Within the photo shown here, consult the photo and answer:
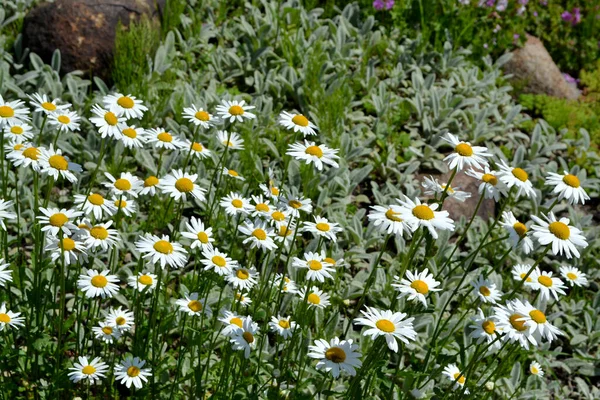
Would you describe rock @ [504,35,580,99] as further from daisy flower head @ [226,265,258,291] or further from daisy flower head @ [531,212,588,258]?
daisy flower head @ [226,265,258,291]

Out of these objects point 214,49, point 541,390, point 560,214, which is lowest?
point 541,390

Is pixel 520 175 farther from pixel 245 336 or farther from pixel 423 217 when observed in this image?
pixel 245 336

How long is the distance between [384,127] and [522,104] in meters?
1.51

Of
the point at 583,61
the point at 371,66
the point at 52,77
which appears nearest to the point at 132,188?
the point at 52,77

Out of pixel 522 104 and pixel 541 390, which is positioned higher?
pixel 522 104

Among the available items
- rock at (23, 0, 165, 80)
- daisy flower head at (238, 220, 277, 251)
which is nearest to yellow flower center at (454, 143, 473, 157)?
daisy flower head at (238, 220, 277, 251)

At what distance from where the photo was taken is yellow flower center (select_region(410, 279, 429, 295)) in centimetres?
259

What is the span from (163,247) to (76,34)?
10.2 ft

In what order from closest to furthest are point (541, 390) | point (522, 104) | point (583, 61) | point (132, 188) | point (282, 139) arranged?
point (132, 188)
point (541, 390)
point (282, 139)
point (522, 104)
point (583, 61)

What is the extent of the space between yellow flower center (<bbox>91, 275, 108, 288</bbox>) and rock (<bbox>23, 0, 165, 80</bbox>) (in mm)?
2767

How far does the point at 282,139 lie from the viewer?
16.2 feet

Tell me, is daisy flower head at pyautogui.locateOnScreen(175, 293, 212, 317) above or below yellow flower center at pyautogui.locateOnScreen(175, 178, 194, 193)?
below

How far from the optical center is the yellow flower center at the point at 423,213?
8.12 ft

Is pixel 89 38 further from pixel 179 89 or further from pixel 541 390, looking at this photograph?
pixel 541 390
